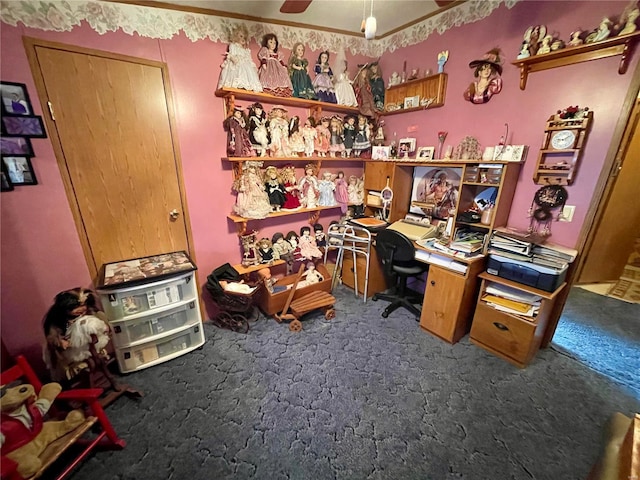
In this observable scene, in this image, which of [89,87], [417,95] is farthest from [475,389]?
[89,87]

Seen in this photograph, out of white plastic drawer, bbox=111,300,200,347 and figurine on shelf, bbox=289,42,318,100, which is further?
figurine on shelf, bbox=289,42,318,100

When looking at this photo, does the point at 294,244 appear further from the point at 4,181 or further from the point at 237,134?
the point at 4,181

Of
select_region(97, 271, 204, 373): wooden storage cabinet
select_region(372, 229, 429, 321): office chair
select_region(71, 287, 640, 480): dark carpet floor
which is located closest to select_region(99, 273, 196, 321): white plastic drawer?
select_region(97, 271, 204, 373): wooden storage cabinet

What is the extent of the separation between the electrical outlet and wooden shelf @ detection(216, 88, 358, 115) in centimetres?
201

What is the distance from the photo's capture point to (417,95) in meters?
2.62

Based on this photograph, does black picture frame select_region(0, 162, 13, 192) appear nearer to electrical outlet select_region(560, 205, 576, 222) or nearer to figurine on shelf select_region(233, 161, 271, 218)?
figurine on shelf select_region(233, 161, 271, 218)

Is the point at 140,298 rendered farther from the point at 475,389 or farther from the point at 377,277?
the point at 475,389

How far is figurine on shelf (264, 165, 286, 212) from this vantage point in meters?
2.48

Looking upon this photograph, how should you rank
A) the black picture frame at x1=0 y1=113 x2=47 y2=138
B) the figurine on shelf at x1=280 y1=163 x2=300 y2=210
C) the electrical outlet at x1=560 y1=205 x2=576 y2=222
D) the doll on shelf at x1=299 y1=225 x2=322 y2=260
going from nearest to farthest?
the black picture frame at x1=0 y1=113 x2=47 y2=138, the electrical outlet at x1=560 y1=205 x2=576 y2=222, the figurine on shelf at x1=280 y1=163 x2=300 y2=210, the doll on shelf at x1=299 y1=225 x2=322 y2=260

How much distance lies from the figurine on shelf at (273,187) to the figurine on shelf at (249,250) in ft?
1.18

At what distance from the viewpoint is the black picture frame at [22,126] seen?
1496 mm

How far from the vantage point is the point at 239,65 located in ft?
6.88

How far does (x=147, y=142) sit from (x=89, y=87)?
0.42 m

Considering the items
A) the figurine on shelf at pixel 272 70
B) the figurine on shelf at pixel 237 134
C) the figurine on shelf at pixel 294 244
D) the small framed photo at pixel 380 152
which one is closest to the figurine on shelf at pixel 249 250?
the figurine on shelf at pixel 294 244
